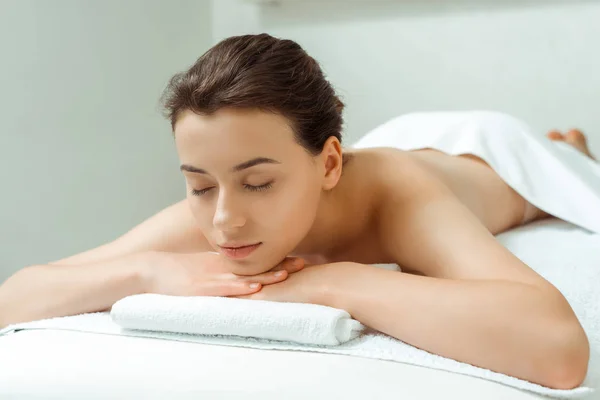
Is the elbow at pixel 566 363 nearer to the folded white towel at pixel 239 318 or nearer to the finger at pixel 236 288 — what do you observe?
the folded white towel at pixel 239 318

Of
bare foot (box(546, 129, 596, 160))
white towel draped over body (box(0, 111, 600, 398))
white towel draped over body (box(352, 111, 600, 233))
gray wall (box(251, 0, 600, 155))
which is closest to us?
white towel draped over body (box(0, 111, 600, 398))

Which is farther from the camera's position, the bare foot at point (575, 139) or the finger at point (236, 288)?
the bare foot at point (575, 139)

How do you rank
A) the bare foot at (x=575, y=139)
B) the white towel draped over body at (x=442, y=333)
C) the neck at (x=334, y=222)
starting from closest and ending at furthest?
the white towel draped over body at (x=442, y=333), the neck at (x=334, y=222), the bare foot at (x=575, y=139)

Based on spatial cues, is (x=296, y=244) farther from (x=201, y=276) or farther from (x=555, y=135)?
(x=555, y=135)

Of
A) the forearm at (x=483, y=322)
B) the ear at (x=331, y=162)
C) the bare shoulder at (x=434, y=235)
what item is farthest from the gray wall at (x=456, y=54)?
the forearm at (x=483, y=322)

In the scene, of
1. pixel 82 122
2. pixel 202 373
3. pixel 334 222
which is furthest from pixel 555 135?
pixel 202 373

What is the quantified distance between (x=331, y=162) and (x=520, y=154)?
799 millimetres

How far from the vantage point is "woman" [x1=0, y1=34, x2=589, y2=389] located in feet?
2.90

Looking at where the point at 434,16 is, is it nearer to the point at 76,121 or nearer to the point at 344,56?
the point at 344,56

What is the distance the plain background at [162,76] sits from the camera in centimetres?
196

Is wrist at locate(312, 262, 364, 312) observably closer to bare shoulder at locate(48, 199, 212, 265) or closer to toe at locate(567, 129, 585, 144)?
bare shoulder at locate(48, 199, 212, 265)

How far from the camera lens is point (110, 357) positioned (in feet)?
2.94

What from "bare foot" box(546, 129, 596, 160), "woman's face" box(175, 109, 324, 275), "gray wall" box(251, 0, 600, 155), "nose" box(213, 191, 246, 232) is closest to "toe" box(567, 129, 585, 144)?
"bare foot" box(546, 129, 596, 160)

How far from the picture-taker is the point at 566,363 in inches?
32.9
